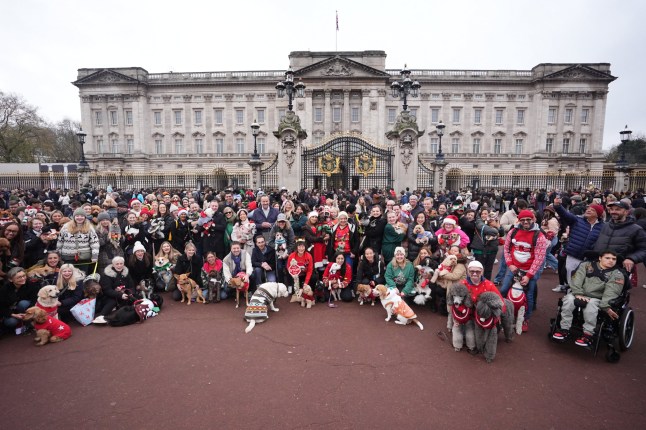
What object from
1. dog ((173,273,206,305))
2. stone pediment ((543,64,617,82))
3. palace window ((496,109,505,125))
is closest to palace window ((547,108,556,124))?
stone pediment ((543,64,617,82))

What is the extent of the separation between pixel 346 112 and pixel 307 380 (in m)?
43.5

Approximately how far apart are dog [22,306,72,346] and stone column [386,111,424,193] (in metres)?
15.9

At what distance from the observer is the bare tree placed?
40.7 m

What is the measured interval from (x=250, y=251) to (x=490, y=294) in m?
5.07

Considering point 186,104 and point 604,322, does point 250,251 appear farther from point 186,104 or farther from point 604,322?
point 186,104

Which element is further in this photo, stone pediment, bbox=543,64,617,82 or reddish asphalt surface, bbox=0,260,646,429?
stone pediment, bbox=543,64,617,82

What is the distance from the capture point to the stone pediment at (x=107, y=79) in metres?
44.6

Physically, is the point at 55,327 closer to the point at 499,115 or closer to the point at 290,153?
the point at 290,153

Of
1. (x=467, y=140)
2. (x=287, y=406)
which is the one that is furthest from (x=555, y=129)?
(x=287, y=406)

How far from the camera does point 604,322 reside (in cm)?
459

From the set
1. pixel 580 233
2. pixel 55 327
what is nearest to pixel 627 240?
pixel 580 233

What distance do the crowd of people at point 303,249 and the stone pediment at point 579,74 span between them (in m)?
47.1

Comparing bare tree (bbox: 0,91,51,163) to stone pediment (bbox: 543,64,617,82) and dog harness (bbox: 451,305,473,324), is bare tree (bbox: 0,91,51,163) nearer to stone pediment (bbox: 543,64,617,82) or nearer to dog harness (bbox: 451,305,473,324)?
dog harness (bbox: 451,305,473,324)

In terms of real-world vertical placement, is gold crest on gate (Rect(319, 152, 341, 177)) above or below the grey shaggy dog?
above
